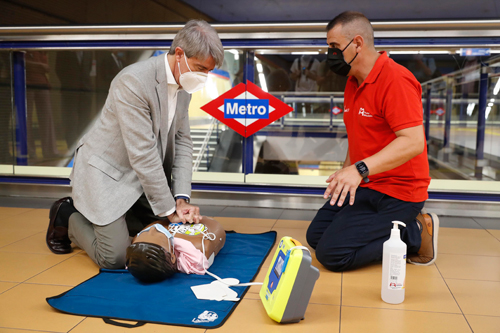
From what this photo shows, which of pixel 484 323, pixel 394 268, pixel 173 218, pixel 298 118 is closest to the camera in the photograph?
pixel 484 323

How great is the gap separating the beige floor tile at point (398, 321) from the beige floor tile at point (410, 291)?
58 millimetres

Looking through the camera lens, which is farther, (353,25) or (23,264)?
(23,264)

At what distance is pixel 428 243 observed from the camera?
2.53 meters

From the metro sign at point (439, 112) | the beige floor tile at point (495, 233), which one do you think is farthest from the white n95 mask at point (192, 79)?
the metro sign at point (439, 112)

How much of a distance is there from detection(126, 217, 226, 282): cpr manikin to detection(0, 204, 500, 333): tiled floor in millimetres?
338

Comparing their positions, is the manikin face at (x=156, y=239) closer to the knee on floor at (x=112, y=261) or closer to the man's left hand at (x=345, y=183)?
the knee on floor at (x=112, y=261)

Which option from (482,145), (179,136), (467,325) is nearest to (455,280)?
(467,325)

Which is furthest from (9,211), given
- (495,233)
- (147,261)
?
(495,233)

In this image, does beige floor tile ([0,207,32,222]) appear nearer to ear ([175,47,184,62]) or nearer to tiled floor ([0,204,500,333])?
tiled floor ([0,204,500,333])

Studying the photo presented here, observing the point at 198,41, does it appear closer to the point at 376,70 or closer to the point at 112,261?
the point at 376,70

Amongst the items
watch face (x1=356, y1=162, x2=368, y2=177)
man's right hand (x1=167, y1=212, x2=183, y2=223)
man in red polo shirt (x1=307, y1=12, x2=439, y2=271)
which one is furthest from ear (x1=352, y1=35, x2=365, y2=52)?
man's right hand (x1=167, y1=212, x2=183, y2=223)

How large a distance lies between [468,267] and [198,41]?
2.02m

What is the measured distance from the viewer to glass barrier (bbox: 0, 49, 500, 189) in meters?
4.18

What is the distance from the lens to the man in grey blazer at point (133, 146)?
226cm
